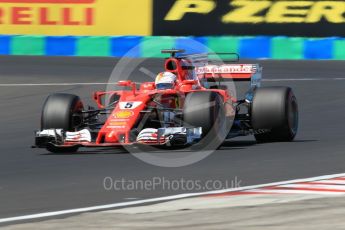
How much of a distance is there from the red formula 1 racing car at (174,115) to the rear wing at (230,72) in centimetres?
2

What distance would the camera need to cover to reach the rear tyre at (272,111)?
12.5 meters

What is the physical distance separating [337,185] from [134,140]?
3145 mm

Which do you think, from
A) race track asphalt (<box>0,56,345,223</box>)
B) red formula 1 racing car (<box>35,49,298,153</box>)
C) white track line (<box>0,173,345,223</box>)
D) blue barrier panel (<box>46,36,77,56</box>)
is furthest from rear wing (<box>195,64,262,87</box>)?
blue barrier panel (<box>46,36,77,56</box>)

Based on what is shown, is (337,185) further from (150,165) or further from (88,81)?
(88,81)

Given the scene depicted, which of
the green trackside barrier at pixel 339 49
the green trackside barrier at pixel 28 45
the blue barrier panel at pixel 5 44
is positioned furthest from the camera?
the blue barrier panel at pixel 5 44

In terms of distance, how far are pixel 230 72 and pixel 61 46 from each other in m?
11.8

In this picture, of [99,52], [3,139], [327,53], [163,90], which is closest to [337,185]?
[163,90]

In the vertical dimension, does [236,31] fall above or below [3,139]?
above

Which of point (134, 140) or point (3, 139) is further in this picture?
point (3, 139)

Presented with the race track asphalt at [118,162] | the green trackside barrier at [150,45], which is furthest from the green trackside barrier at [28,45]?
the race track asphalt at [118,162]

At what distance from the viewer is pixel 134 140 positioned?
11773 millimetres

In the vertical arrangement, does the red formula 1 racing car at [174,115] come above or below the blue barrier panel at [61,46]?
below

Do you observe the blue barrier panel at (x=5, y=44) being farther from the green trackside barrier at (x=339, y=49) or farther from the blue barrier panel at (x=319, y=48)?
the green trackside barrier at (x=339, y=49)

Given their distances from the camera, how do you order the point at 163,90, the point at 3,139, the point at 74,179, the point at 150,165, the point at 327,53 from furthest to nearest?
1. the point at 327,53
2. the point at 3,139
3. the point at 163,90
4. the point at 150,165
5. the point at 74,179
